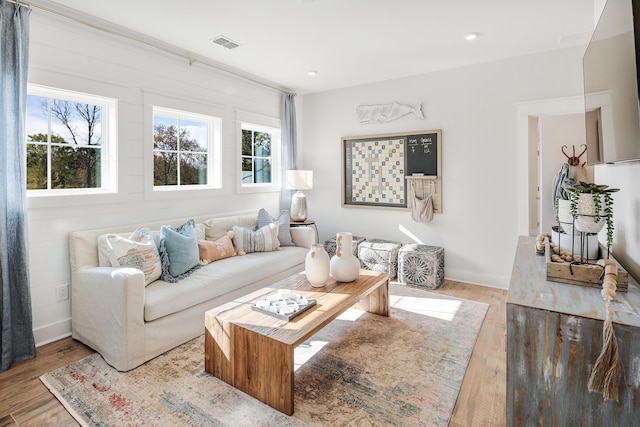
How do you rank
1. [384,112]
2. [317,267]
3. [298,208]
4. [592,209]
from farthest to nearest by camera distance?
[298,208], [384,112], [317,267], [592,209]

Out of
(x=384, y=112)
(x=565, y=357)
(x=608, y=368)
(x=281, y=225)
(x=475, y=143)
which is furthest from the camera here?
(x=384, y=112)

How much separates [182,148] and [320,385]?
112 inches

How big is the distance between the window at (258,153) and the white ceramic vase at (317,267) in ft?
7.20

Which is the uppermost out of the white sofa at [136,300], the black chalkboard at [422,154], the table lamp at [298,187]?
the black chalkboard at [422,154]

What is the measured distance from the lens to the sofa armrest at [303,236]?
13.5 ft

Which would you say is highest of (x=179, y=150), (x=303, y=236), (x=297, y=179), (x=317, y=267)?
(x=179, y=150)

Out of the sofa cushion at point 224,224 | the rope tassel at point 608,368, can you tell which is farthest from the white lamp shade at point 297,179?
the rope tassel at point 608,368

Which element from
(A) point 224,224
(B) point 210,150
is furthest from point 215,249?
(B) point 210,150

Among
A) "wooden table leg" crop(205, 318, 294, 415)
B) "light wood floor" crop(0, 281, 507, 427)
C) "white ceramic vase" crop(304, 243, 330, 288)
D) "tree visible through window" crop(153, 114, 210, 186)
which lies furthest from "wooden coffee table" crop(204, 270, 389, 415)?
"tree visible through window" crop(153, 114, 210, 186)

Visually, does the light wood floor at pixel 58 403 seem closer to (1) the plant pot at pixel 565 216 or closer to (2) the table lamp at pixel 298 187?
(1) the plant pot at pixel 565 216

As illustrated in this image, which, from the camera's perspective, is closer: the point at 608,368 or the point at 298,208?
the point at 608,368

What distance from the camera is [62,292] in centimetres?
269

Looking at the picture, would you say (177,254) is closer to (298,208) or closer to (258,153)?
(298,208)

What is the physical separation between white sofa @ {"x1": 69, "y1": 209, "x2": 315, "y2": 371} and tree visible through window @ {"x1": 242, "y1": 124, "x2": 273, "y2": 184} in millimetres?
1510
